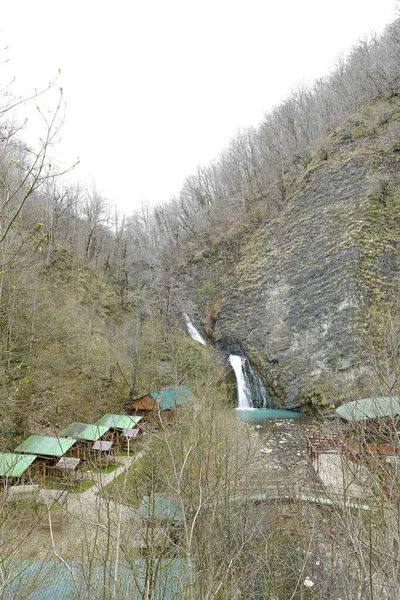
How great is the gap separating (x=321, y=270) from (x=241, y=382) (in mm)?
8977

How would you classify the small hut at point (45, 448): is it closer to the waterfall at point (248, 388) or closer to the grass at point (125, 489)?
the grass at point (125, 489)

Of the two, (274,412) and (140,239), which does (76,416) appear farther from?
(140,239)

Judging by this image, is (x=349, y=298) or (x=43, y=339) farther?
(x=349, y=298)

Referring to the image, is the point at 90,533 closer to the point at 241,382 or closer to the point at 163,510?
the point at 163,510

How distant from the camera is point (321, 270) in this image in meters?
23.5

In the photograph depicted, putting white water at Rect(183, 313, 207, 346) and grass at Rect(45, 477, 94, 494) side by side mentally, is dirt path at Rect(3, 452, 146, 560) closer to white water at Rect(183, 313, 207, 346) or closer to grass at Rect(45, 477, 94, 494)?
grass at Rect(45, 477, 94, 494)

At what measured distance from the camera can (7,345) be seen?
50.2 ft

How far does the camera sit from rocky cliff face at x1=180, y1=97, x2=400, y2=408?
68.1ft

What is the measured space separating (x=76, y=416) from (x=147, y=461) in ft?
29.5

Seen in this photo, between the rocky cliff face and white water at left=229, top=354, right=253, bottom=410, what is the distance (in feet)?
3.04

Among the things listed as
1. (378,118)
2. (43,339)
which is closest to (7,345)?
(43,339)

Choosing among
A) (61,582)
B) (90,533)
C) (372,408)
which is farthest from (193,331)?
(61,582)

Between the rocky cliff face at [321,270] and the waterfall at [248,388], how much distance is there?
632mm

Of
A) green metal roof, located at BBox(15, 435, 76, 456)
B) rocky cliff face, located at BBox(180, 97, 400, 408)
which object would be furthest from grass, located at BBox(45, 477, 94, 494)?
rocky cliff face, located at BBox(180, 97, 400, 408)
